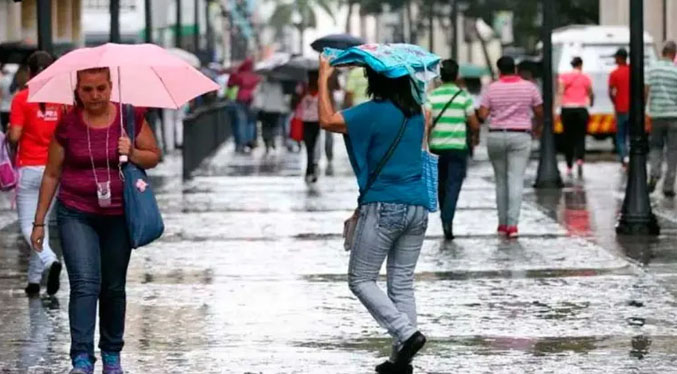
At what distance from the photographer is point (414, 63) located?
9.73 m

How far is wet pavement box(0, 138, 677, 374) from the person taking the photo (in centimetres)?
1040

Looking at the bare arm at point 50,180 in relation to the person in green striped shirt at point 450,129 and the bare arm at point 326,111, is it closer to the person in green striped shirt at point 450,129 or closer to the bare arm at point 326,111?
the bare arm at point 326,111

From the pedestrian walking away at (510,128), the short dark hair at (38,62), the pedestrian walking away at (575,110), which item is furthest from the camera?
the pedestrian walking away at (575,110)

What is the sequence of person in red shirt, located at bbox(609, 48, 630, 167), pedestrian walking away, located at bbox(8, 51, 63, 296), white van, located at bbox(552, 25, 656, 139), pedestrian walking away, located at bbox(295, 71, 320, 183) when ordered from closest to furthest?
pedestrian walking away, located at bbox(8, 51, 63, 296) → pedestrian walking away, located at bbox(295, 71, 320, 183) → person in red shirt, located at bbox(609, 48, 630, 167) → white van, located at bbox(552, 25, 656, 139)

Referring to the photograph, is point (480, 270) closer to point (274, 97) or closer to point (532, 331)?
point (532, 331)

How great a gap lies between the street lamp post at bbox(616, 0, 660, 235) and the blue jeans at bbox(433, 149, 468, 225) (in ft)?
5.16

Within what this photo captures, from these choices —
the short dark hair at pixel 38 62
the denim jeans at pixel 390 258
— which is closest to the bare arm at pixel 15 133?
the short dark hair at pixel 38 62

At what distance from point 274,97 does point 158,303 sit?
27400 mm

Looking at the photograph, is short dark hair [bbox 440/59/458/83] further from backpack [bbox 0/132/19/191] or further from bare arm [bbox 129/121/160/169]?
bare arm [bbox 129/121/160/169]

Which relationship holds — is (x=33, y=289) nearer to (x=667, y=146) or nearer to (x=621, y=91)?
(x=667, y=146)

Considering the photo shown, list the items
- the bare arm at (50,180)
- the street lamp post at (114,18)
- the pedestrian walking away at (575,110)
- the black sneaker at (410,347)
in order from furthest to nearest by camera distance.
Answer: the pedestrian walking away at (575,110), the street lamp post at (114,18), the black sneaker at (410,347), the bare arm at (50,180)

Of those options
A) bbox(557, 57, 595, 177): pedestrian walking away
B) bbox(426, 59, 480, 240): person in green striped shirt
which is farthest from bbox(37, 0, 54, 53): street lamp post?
bbox(557, 57, 595, 177): pedestrian walking away

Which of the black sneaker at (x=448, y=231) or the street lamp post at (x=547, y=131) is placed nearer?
the black sneaker at (x=448, y=231)

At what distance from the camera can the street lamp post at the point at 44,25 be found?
1851 cm
